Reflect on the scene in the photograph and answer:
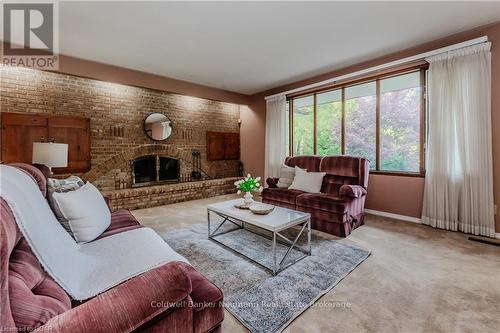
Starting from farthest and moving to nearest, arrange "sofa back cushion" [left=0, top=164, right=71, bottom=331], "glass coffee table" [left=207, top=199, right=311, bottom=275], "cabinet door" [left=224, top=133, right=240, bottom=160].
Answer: "cabinet door" [left=224, top=133, right=240, bottom=160], "glass coffee table" [left=207, top=199, right=311, bottom=275], "sofa back cushion" [left=0, top=164, right=71, bottom=331]

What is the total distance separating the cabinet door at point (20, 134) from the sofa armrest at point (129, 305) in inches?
159

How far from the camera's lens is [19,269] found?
2.76 ft

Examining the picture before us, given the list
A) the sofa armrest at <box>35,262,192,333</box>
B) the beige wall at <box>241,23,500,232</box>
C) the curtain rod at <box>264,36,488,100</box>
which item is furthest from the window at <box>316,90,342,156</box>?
the sofa armrest at <box>35,262,192,333</box>

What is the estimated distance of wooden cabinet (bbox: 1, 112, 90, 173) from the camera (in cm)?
348

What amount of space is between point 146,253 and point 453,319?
6.66 ft

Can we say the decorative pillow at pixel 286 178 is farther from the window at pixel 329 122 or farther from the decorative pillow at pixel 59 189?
the decorative pillow at pixel 59 189

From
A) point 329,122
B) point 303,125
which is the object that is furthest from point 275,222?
point 303,125

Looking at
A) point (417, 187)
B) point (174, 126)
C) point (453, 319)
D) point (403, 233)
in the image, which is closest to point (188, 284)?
point (453, 319)

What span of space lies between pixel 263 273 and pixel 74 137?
13.1ft

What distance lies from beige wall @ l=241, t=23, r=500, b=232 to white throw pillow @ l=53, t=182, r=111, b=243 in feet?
12.9

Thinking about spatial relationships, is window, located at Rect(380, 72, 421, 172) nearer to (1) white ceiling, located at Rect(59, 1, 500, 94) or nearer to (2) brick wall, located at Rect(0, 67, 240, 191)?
(1) white ceiling, located at Rect(59, 1, 500, 94)

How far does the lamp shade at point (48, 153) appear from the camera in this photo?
2709mm

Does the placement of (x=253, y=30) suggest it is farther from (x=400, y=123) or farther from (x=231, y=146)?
(x=231, y=146)

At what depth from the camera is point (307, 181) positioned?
382 centimetres
